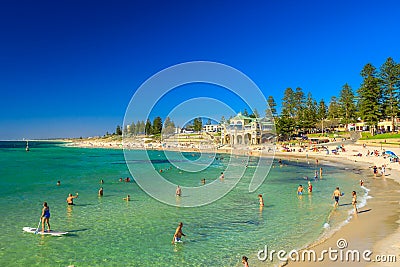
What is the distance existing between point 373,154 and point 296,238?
40.7 metres

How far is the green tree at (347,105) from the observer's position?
81500mm

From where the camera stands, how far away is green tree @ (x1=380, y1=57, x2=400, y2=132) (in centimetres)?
6278

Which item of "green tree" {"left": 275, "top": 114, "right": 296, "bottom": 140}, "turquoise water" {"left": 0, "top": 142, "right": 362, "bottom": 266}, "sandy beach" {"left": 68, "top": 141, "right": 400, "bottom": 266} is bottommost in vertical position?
"turquoise water" {"left": 0, "top": 142, "right": 362, "bottom": 266}

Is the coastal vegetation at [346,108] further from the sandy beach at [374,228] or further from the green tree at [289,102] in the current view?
the sandy beach at [374,228]

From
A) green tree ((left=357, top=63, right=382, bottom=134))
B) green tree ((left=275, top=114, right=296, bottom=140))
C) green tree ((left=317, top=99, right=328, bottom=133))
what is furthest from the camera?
green tree ((left=317, top=99, right=328, bottom=133))

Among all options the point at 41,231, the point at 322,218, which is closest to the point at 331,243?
the point at 322,218

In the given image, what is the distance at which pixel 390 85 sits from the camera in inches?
2489

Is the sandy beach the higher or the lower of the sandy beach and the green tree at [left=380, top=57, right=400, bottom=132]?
the lower

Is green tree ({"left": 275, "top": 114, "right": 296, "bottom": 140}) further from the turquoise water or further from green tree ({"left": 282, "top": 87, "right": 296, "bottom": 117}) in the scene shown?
the turquoise water

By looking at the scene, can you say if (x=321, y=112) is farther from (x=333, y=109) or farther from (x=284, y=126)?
(x=284, y=126)

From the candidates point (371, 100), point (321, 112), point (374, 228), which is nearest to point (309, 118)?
point (321, 112)

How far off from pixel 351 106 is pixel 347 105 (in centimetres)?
116

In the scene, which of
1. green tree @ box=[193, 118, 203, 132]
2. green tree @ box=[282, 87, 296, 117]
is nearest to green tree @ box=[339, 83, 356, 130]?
green tree @ box=[282, 87, 296, 117]

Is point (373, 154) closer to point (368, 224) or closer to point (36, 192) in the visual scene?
point (368, 224)
